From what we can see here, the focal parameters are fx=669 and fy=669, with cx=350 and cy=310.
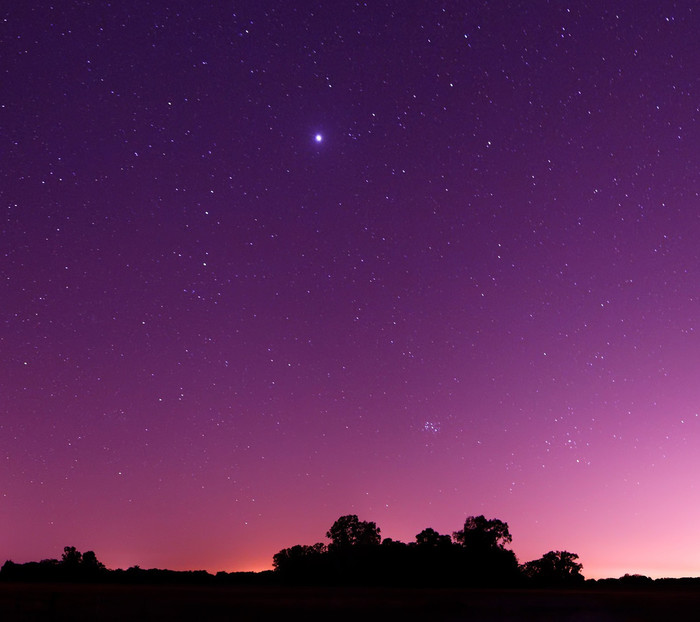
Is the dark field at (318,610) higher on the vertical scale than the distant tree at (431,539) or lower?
lower

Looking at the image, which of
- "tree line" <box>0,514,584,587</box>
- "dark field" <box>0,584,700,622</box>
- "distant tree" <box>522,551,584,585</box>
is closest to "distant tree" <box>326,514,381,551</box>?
"tree line" <box>0,514,584,587</box>

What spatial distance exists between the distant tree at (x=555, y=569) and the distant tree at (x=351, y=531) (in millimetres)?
19245

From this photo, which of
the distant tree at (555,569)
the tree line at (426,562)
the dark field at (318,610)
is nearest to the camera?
the dark field at (318,610)

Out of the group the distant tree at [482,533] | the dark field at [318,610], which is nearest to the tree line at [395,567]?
the distant tree at [482,533]

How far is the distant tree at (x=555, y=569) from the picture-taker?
81875 millimetres

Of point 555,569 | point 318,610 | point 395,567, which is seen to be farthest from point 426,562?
point 318,610

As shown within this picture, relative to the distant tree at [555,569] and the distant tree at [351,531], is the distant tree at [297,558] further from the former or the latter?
the distant tree at [555,569]

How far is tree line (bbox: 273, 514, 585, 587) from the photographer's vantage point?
217 feet

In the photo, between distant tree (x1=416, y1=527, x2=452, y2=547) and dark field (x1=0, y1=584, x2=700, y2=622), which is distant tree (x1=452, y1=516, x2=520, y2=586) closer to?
distant tree (x1=416, y1=527, x2=452, y2=547)

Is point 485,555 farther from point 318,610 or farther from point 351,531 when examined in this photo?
point 318,610

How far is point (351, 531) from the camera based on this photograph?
8388 centimetres

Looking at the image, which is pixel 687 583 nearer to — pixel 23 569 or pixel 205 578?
pixel 205 578

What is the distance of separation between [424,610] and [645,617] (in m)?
9.63

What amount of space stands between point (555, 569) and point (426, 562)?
2616cm
